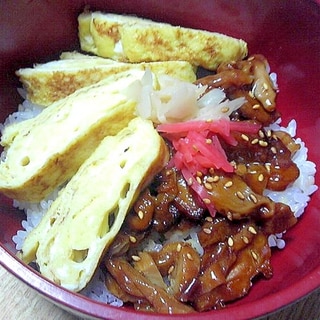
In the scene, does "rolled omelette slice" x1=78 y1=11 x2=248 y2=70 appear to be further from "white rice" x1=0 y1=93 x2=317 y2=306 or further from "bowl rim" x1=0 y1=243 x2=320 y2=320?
"bowl rim" x1=0 y1=243 x2=320 y2=320

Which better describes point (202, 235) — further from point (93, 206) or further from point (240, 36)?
point (240, 36)

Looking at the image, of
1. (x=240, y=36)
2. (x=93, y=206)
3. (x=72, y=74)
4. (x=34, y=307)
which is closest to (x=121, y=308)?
(x=93, y=206)

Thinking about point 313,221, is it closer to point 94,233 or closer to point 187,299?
point 187,299

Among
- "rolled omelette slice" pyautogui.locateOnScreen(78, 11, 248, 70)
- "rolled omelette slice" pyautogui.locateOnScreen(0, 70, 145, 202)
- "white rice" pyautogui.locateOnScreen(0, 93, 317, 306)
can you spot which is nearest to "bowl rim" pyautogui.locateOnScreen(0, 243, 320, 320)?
"white rice" pyautogui.locateOnScreen(0, 93, 317, 306)

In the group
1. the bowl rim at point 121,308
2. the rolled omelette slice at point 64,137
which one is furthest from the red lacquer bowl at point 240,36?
the bowl rim at point 121,308

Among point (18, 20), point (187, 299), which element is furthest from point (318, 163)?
point (18, 20)

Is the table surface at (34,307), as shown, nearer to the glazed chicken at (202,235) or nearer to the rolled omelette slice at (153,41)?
the glazed chicken at (202,235)
